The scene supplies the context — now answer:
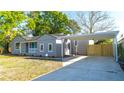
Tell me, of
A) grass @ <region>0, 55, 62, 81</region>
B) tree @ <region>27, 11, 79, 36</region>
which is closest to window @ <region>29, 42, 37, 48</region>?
tree @ <region>27, 11, 79, 36</region>

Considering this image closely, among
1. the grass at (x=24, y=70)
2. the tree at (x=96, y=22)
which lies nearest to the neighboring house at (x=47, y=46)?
the tree at (x=96, y=22)

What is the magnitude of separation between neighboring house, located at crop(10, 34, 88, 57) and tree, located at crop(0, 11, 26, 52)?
1589 mm

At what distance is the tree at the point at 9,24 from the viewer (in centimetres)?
3197

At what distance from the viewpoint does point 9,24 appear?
32.5m

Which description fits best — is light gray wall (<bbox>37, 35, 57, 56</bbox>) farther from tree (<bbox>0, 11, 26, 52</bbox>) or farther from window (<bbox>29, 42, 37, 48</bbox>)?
tree (<bbox>0, 11, 26, 52</bbox>)

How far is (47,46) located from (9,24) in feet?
31.9

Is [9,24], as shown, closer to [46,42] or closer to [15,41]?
[15,41]

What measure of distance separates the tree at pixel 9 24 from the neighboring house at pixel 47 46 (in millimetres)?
1589

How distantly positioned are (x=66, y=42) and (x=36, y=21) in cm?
1505

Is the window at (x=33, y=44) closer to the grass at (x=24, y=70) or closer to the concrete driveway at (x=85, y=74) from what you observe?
the grass at (x=24, y=70)
